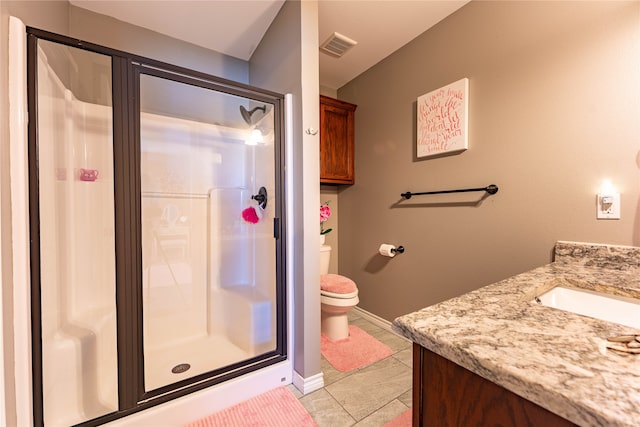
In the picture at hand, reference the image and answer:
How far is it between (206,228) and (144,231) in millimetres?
483

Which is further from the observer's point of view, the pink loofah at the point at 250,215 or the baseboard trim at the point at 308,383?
the pink loofah at the point at 250,215

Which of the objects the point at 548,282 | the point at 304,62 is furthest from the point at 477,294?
the point at 304,62

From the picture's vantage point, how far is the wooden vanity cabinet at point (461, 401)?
0.40 meters

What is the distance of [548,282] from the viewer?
91cm

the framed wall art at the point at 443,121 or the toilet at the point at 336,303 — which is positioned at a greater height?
the framed wall art at the point at 443,121

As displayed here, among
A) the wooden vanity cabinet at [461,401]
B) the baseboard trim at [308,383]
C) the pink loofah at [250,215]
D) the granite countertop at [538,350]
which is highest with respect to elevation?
the pink loofah at [250,215]

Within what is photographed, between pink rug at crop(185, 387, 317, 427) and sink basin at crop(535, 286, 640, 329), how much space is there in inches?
46.1

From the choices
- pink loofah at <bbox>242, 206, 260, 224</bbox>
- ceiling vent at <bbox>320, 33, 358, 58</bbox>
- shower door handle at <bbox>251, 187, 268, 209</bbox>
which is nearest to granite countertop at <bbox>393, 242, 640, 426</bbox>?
shower door handle at <bbox>251, 187, 268, 209</bbox>

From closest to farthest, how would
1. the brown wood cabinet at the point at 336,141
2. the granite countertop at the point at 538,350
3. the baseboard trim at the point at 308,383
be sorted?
the granite countertop at the point at 538,350, the baseboard trim at the point at 308,383, the brown wood cabinet at the point at 336,141

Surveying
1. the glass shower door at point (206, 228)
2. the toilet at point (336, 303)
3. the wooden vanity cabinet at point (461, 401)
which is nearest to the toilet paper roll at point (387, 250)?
the toilet at point (336, 303)

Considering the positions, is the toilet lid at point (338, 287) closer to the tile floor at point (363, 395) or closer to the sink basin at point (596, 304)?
the tile floor at point (363, 395)

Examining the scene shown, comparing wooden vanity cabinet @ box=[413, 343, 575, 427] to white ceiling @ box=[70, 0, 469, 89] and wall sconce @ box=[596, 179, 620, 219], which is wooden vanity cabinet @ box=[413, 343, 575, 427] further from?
white ceiling @ box=[70, 0, 469, 89]

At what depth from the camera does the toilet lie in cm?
189

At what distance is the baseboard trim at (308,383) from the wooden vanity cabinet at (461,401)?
105cm
